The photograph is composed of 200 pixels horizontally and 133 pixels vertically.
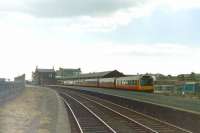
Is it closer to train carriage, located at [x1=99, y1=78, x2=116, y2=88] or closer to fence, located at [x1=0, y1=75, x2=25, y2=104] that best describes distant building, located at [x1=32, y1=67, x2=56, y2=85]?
train carriage, located at [x1=99, y1=78, x2=116, y2=88]

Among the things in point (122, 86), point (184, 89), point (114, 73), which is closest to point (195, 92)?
point (184, 89)

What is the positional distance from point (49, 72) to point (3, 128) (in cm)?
17555

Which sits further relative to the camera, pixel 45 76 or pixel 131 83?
pixel 45 76

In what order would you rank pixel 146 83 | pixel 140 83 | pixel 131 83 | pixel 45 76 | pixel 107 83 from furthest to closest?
1. pixel 45 76
2. pixel 107 83
3. pixel 131 83
4. pixel 146 83
5. pixel 140 83

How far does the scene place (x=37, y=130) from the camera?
71.2 feet

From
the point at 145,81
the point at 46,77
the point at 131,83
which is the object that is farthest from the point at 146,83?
the point at 46,77

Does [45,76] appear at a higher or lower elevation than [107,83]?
higher

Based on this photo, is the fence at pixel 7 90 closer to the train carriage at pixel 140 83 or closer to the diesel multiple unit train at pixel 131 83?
the train carriage at pixel 140 83

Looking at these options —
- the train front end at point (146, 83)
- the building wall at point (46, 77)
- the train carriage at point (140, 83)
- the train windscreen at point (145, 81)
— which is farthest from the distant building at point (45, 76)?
the train windscreen at point (145, 81)

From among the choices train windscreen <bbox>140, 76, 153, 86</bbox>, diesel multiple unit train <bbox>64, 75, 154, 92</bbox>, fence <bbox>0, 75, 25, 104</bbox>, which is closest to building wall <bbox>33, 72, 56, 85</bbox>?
diesel multiple unit train <bbox>64, 75, 154, 92</bbox>

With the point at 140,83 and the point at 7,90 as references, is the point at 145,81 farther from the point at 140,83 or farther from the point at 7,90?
the point at 7,90

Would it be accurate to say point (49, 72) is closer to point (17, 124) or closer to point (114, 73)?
point (114, 73)

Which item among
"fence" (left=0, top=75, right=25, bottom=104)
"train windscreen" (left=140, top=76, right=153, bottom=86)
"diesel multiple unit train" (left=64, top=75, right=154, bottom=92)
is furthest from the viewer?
"diesel multiple unit train" (left=64, top=75, right=154, bottom=92)

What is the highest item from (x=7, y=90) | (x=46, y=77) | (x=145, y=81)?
(x=46, y=77)
